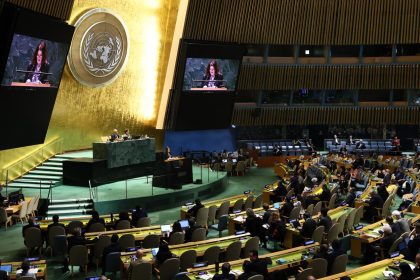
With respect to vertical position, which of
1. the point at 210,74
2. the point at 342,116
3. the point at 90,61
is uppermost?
the point at 210,74

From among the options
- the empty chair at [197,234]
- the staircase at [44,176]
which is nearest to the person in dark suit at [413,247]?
the empty chair at [197,234]

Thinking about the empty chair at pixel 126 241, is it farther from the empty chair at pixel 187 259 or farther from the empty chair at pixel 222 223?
the empty chair at pixel 222 223

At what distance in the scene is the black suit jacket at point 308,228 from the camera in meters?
11.4

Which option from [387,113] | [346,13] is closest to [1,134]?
[346,13]

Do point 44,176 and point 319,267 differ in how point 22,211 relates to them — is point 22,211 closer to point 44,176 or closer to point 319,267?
point 44,176

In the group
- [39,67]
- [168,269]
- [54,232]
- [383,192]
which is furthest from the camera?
[39,67]

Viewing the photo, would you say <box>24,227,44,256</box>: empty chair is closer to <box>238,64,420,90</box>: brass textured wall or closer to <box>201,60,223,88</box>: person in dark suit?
<box>201,60,223,88</box>: person in dark suit

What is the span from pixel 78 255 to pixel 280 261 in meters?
4.15

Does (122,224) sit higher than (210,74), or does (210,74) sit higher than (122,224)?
(210,74)

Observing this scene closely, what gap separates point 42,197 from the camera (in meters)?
16.6

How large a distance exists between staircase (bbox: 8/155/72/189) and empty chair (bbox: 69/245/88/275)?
7795mm

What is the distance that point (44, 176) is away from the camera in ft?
62.4

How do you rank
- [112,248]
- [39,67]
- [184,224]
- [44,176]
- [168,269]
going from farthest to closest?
[44,176]
[39,67]
[184,224]
[112,248]
[168,269]

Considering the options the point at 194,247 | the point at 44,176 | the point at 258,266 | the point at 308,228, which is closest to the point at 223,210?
the point at 308,228
